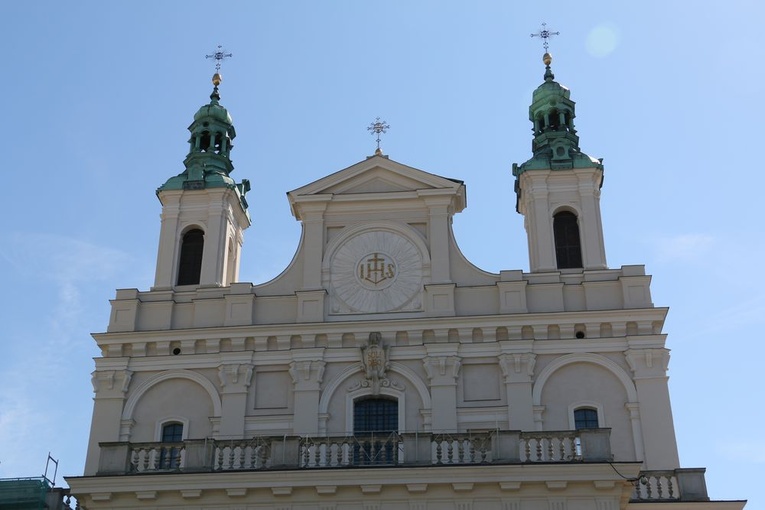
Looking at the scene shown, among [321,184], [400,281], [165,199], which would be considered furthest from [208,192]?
[400,281]

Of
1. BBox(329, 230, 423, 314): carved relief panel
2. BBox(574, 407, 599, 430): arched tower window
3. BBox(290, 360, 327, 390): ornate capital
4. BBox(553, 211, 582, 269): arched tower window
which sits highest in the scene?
BBox(553, 211, 582, 269): arched tower window

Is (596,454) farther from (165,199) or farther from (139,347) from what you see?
(165,199)

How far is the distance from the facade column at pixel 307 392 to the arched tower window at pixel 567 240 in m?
7.12

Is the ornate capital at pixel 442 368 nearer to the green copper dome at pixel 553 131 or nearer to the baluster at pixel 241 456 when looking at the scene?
the baluster at pixel 241 456

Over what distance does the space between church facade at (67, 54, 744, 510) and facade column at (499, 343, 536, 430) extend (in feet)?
0.12

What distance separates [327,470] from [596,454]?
5456 millimetres

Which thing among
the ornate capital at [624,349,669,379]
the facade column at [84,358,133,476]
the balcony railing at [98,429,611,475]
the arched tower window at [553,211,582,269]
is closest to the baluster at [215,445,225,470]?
the balcony railing at [98,429,611,475]

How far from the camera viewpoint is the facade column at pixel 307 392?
25406 mm

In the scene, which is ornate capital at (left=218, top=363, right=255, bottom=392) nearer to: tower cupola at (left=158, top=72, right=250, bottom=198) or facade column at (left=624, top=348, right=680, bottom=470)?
tower cupola at (left=158, top=72, right=250, bottom=198)

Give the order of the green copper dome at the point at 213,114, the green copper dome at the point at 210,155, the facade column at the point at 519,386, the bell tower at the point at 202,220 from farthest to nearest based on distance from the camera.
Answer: the green copper dome at the point at 213,114, the green copper dome at the point at 210,155, the bell tower at the point at 202,220, the facade column at the point at 519,386

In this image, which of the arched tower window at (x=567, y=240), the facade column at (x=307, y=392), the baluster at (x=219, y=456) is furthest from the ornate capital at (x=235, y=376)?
the arched tower window at (x=567, y=240)

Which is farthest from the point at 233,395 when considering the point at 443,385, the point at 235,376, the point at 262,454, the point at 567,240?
the point at 567,240

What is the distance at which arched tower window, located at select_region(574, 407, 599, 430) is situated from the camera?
25.3m

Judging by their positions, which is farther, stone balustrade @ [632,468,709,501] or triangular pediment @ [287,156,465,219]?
triangular pediment @ [287,156,465,219]
